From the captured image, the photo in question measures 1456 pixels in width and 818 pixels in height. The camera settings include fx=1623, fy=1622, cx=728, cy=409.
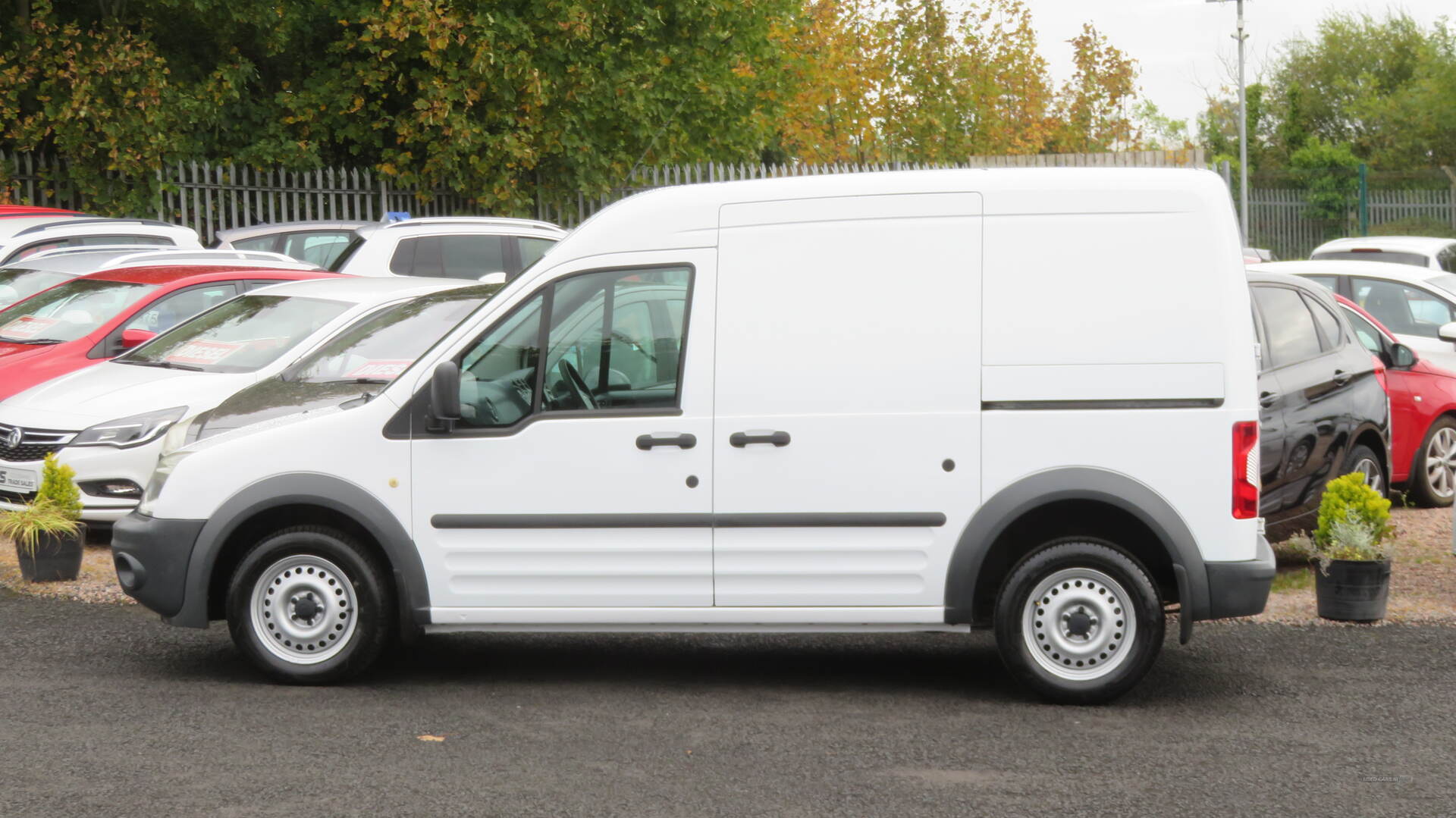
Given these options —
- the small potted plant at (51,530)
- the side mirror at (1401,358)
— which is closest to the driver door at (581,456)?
the small potted plant at (51,530)

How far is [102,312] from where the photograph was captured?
12289 millimetres

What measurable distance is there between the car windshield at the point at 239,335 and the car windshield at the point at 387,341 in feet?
1.74

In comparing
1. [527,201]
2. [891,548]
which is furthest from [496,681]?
[527,201]

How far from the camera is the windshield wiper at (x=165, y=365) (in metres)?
10.5

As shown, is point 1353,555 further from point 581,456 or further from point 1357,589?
point 581,456

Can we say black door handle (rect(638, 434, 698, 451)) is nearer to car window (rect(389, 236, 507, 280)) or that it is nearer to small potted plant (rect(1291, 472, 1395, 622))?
small potted plant (rect(1291, 472, 1395, 622))

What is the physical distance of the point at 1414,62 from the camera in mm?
63750

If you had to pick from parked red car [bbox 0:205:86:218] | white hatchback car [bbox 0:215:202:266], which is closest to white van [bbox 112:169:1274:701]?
white hatchback car [bbox 0:215:202:266]

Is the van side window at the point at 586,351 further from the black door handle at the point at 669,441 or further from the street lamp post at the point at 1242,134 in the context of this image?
the street lamp post at the point at 1242,134

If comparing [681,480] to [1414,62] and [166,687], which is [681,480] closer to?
[166,687]

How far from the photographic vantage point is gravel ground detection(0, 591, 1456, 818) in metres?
5.26

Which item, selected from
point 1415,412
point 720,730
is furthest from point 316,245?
point 720,730

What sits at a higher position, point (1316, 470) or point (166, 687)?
point (1316, 470)

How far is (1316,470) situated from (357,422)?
543 centimetres
